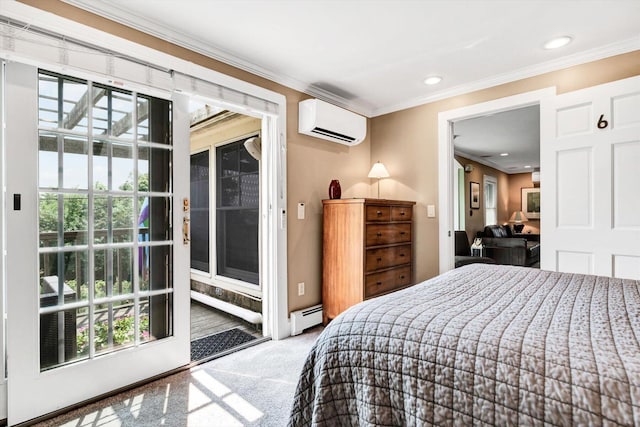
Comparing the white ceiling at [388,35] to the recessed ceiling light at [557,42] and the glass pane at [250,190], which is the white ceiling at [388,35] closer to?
the recessed ceiling light at [557,42]

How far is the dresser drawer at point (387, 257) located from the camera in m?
3.03

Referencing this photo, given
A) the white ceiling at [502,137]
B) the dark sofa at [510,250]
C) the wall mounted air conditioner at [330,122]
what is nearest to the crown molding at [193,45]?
the wall mounted air conditioner at [330,122]

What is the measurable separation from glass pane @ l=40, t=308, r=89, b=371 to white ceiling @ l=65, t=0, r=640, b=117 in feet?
5.82

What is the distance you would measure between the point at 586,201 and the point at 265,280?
106 inches

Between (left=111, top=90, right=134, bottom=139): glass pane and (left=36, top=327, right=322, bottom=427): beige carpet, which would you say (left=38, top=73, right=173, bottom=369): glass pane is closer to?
(left=111, top=90, right=134, bottom=139): glass pane

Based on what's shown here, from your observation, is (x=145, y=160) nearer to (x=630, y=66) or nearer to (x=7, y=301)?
(x=7, y=301)

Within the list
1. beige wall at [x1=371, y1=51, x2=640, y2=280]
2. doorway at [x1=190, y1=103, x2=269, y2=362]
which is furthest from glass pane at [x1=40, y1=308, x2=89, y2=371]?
beige wall at [x1=371, y1=51, x2=640, y2=280]

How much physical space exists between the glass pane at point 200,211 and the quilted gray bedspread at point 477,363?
3784mm

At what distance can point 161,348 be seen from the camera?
2.25 metres

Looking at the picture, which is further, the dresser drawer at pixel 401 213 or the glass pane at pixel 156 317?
the dresser drawer at pixel 401 213

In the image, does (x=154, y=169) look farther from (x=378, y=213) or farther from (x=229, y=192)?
(x=229, y=192)

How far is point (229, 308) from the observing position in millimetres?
3705

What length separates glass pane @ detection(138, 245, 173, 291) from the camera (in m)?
2.22

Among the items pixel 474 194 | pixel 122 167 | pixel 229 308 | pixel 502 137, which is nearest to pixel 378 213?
pixel 229 308
